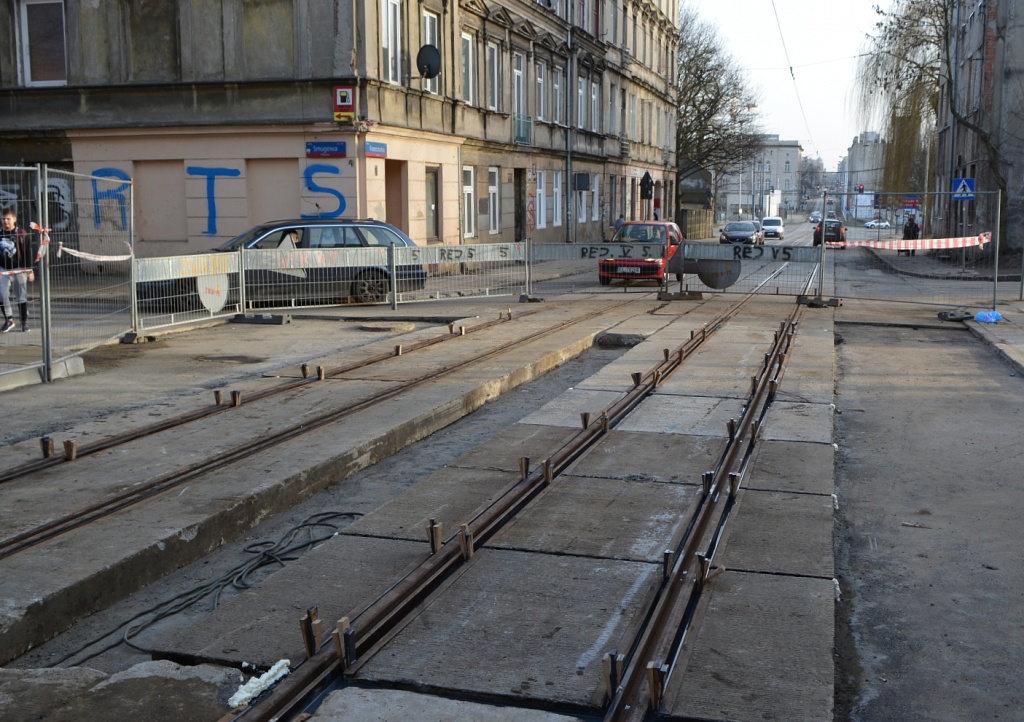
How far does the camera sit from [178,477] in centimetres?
664

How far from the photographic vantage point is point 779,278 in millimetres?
26859

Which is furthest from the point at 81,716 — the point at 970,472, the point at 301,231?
the point at 301,231

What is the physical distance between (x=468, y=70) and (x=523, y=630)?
2602 centimetres

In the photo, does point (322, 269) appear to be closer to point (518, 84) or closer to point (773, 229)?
point (518, 84)

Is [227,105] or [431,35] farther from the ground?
[431,35]

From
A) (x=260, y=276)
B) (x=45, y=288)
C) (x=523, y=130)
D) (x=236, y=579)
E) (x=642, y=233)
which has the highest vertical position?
(x=523, y=130)

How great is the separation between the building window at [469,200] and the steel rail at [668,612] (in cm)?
2203

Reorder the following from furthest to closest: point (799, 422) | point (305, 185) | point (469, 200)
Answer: point (469, 200)
point (305, 185)
point (799, 422)

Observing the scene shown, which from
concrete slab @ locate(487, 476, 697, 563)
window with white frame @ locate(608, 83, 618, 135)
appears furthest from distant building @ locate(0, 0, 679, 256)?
window with white frame @ locate(608, 83, 618, 135)

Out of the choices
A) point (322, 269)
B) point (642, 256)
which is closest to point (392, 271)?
point (322, 269)

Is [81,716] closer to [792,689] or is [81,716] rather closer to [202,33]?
[792,689]

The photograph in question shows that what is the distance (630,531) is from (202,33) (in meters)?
19.7

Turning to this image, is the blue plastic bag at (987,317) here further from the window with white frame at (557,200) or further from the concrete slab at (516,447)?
the window with white frame at (557,200)

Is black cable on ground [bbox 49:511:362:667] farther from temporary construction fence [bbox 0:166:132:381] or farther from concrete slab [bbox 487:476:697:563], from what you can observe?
temporary construction fence [bbox 0:166:132:381]
